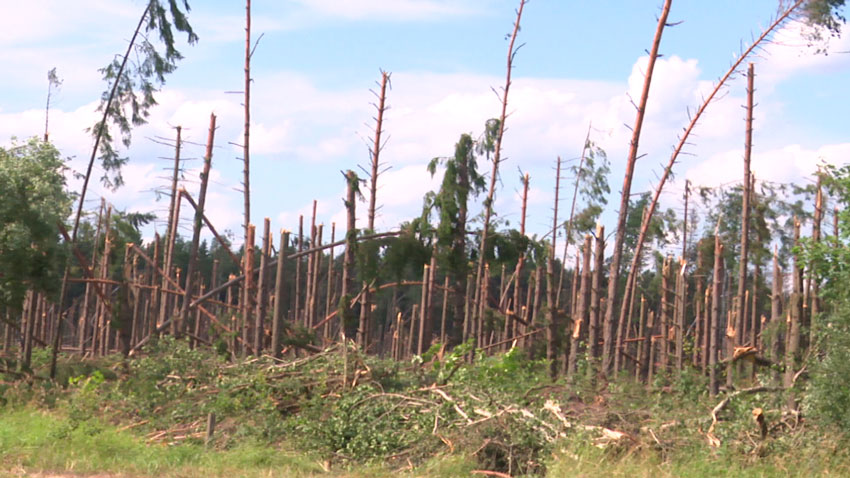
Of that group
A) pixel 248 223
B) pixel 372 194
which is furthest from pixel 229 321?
pixel 372 194

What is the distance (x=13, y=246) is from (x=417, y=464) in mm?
9106

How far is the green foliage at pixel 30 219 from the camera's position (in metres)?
16.4

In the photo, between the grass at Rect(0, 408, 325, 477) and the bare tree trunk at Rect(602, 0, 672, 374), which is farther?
the bare tree trunk at Rect(602, 0, 672, 374)

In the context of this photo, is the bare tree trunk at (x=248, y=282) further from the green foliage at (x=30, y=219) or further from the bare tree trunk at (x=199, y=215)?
the green foliage at (x=30, y=219)

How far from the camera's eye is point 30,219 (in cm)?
1678

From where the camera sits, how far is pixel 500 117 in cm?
2025

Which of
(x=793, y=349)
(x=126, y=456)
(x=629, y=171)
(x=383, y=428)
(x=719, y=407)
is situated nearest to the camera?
(x=126, y=456)

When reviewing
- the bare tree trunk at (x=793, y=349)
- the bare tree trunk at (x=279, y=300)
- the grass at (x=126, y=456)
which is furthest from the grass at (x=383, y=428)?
the bare tree trunk at (x=279, y=300)

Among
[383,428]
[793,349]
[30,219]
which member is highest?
[30,219]

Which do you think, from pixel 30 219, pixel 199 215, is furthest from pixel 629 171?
pixel 30 219

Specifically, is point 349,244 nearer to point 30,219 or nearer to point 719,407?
point 30,219

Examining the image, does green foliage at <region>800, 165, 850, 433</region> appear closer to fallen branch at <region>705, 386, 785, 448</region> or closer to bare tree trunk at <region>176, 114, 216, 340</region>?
fallen branch at <region>705, 386, 785, 448</region>

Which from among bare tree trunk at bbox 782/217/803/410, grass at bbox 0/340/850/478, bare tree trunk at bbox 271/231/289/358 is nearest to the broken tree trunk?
bare tree trunk at bbox 271/231/289/358

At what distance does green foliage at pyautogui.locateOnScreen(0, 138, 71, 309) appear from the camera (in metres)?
16.4
